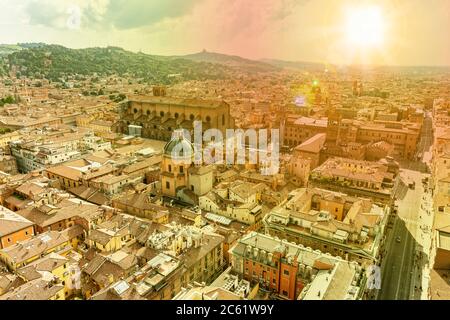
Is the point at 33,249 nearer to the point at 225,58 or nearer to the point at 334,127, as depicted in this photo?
the point at 225,58

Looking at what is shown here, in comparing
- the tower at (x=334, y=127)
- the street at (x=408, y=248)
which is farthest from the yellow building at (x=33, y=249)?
the tower at (x=334, y=127)

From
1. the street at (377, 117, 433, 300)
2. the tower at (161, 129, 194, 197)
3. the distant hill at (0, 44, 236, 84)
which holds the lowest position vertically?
the street at (377, 117, 433, 300)

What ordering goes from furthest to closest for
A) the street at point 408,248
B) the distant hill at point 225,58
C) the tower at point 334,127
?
the tower at point 334,127 → the distant hill at point 225,58 → the street at point 408,248

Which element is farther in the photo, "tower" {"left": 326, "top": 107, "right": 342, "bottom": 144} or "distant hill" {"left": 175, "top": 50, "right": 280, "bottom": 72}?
"tower" {"left": 326, "top": 107, "right": 342, "bottom": 144}

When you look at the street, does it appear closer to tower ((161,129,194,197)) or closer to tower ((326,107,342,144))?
tower ((326,107,342,144))

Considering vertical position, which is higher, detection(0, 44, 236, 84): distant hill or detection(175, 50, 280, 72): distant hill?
detection(0, 44, 236, 84): distant hill

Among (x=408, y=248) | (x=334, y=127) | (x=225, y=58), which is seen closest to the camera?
(x=408, y=248)

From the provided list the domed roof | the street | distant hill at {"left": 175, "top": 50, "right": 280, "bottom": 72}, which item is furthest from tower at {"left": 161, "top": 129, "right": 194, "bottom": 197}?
the street

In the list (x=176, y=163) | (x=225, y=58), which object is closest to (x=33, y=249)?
(x=176, y=163)

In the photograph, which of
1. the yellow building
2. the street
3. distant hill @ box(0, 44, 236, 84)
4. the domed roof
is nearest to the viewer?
the yellow building

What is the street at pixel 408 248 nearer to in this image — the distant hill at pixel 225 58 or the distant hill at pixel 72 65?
the distant hill at pixel 225 58

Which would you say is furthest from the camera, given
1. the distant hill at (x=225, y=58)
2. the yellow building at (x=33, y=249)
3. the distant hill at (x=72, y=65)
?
the distant hill at (x=72, y=65)

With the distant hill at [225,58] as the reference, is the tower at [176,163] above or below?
below
